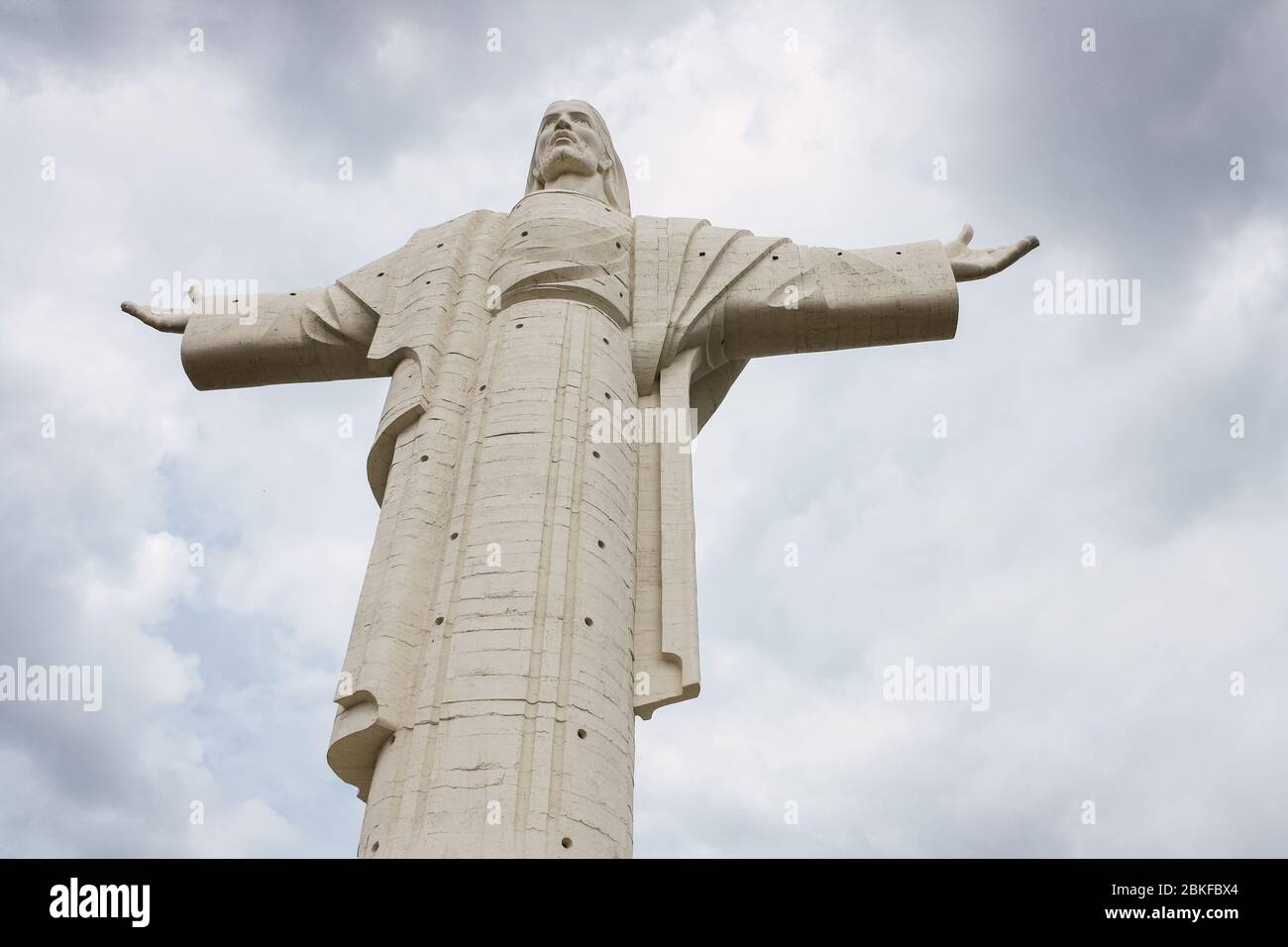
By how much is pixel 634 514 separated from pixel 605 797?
3.60 m

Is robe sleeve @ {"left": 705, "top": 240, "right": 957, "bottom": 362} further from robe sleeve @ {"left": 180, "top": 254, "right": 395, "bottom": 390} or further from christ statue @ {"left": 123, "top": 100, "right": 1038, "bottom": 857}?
robe sleeve @ {"left": 180, "top": 254, "right": 395, "bottom": 390}

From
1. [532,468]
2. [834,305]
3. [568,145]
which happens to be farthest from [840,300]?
[532,468]

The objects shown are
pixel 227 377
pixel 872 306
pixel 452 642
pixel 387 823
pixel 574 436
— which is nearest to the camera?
pixel 387 823

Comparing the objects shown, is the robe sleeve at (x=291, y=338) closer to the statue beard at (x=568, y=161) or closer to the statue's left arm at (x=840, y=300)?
the statue beard at (x=568, y=161)

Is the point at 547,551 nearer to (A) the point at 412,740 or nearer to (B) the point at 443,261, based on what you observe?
(A) the point at 412,740

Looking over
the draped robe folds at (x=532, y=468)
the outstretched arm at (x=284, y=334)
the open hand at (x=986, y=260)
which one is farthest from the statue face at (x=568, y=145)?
the open hand at (x=986, y=260)

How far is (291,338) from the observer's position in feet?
50.4

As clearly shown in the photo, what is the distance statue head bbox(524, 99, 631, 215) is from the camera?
16.3 m

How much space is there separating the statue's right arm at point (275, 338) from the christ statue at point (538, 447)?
0.03 meters

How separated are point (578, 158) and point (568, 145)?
270 millimetres

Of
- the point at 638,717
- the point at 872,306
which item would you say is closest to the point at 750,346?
the point at 872,306

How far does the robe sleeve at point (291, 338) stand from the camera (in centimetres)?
1530

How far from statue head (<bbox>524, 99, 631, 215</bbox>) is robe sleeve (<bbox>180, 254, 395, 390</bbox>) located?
2.57 m

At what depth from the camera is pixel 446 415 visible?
13.2m
